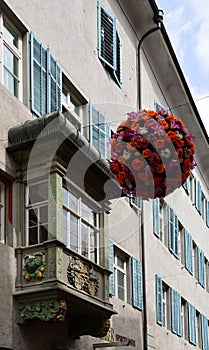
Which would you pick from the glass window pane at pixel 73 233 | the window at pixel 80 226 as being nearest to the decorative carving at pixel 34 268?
the window at pixel 80 226

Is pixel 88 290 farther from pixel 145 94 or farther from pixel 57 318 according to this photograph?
pixel 145 94

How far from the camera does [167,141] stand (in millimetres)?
10453

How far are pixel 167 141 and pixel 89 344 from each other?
21.9ft

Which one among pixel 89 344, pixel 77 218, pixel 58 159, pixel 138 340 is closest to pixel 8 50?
pixel 58 159

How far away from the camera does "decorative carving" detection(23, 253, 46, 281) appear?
1300 cm

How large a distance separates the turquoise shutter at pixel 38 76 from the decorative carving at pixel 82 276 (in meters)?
2.82

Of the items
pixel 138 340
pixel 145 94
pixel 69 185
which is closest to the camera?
pixel 69 185

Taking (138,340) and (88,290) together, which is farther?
(138,340)

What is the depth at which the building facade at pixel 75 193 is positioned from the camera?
13.1 m

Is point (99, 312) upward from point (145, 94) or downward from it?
downward

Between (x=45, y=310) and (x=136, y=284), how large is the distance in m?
6.93

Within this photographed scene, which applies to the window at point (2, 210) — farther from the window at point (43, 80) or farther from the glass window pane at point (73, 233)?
the window at point (43, 80)

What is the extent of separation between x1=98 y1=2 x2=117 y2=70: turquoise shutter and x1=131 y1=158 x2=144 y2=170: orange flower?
9.19 m

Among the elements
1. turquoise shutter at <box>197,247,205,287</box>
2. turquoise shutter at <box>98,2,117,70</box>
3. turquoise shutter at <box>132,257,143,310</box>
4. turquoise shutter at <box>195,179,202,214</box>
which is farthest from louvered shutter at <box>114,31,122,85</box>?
turquoise shutter at <box>197,247,205,287</box>
